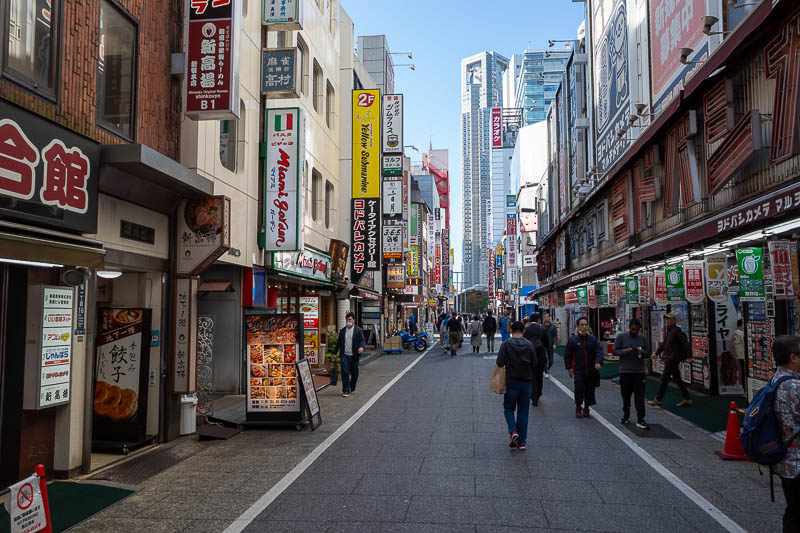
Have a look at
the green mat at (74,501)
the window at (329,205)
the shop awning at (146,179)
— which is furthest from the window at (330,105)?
the green mat at (74,501)

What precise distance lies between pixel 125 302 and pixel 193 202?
1.92m

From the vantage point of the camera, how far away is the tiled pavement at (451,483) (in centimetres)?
555

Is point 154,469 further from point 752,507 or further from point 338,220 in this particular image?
point 338,220

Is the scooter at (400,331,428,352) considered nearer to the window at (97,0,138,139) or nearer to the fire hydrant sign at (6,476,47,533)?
the window at (97,0,138,139)

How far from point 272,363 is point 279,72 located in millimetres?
7232

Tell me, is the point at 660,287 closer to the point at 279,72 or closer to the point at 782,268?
the point at 782,268

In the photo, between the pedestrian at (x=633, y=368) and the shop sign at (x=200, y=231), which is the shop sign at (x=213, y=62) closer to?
the shop sign at (x=200, y=231)

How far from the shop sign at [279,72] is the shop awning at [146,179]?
5.14 meters

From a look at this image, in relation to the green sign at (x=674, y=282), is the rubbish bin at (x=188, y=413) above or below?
below

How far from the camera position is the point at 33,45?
22.5 feet

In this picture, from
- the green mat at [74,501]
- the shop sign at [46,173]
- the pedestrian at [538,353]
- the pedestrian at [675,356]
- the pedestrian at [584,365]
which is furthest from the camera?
the pedestrian at [538,353]

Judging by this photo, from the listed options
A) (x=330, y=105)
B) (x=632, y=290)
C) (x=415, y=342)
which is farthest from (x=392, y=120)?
(x=632, y=290)

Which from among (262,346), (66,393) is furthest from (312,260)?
(66,393)

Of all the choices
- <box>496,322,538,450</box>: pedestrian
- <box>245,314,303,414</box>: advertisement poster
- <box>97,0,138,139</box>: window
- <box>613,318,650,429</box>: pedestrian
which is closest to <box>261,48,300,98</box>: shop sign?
<box>97,0,138,139</box>: window
